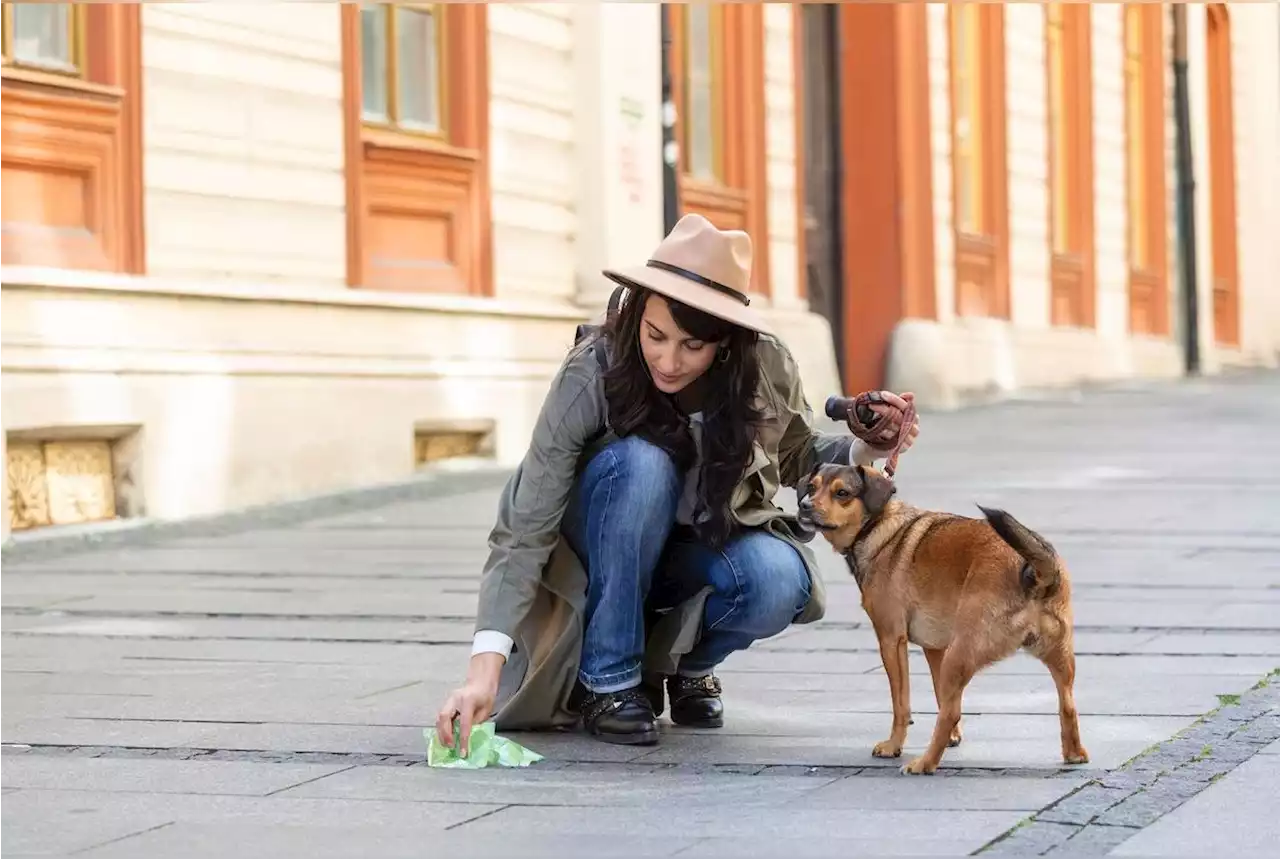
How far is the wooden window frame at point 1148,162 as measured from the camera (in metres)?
27.7

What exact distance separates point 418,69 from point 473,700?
9299mm

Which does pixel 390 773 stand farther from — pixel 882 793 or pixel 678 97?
pixel 678 97

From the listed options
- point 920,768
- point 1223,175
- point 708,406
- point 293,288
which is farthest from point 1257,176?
point 920,768

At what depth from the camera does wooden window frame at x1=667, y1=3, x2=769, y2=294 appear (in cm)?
1800

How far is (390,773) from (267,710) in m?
1.02

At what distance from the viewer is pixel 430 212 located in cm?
1365

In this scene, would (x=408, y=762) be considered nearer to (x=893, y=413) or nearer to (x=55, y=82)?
(x=893, y=413)

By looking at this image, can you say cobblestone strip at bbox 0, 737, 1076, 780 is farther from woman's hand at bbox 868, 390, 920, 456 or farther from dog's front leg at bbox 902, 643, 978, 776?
woman's hand at bbox 868, 390, 920, 456

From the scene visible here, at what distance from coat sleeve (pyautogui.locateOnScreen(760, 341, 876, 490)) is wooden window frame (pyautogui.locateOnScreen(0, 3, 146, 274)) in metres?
5.61

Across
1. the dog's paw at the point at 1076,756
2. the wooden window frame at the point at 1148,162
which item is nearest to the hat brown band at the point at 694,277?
the dog's paw at the point at 1076,756

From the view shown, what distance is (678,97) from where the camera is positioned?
56.7 feet

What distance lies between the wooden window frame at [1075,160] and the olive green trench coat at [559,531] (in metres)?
19.9

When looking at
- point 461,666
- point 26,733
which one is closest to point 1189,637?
point 461,666

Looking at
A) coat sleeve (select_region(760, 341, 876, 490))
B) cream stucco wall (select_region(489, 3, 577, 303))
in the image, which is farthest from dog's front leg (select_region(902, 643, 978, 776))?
cream stucco wall (select_region(489, 3, 577, 303))
